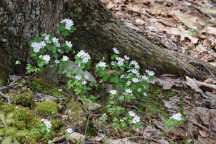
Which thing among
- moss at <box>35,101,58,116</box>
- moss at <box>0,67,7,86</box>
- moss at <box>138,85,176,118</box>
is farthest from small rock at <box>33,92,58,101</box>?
moss at <box>138,85,176,118</box>

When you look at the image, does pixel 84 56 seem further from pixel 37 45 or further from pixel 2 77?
pixel 2 77

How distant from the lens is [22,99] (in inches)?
81.7

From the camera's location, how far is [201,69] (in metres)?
3.61

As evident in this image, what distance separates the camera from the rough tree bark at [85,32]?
224 cm

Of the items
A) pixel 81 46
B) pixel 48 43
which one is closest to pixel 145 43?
pixel 81 46

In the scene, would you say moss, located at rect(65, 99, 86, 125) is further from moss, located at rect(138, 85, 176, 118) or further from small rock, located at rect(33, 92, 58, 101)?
moss, located at rect(138, 85, 176, 118)

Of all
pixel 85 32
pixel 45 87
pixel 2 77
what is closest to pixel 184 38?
pixel 85 32

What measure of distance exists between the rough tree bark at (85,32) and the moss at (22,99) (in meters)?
0.48

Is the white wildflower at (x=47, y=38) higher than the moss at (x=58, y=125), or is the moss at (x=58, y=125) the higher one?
the white wildflower at (x=47, y=38)

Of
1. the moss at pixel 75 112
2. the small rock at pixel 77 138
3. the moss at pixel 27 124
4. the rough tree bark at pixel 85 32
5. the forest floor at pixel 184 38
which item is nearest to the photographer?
the moss at pixel 27 124

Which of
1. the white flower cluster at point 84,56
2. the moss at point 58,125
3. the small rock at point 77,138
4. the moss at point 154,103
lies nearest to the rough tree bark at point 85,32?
the moss at point 154,103

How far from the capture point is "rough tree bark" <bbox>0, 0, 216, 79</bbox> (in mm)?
2244

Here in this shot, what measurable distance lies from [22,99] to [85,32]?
1.33 meters

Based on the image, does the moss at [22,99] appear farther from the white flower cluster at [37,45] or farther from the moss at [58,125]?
the white flower cluster at [37,45]
